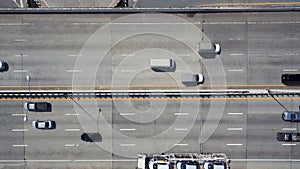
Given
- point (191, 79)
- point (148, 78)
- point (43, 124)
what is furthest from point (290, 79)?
point (43, 124)

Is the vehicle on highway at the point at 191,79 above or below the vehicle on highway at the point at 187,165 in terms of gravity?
above

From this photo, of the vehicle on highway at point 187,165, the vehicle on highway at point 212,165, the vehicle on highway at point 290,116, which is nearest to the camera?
the vehicle on highway at point 187,165

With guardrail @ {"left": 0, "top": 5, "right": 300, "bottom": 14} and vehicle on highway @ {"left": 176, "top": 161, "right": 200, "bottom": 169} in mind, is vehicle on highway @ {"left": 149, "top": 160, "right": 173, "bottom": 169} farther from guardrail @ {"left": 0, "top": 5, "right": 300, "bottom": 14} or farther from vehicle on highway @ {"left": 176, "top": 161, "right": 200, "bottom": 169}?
guardrail @ {"left": 0, "top": 5, "right": 300, "bottom": 14}

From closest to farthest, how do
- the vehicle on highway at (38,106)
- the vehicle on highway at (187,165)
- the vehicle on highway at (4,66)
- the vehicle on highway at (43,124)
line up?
the vehicle on highway at (187,165) → the vehicle on highway at (38,106) → the vehicle on highway at (43,124) → the vehicle on highway at (4,66)

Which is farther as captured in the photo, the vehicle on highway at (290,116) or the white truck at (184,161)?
the vehicle on highway at (290,116)

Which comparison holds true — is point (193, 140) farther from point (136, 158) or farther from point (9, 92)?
point (9, 92)

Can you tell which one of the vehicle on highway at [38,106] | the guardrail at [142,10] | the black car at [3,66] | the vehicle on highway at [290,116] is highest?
the guardrail at [142,10]

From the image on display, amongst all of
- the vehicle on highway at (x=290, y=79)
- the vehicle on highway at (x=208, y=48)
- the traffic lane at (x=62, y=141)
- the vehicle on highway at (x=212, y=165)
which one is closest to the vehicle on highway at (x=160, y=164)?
the vehicle on highway at (x=212, y=165)

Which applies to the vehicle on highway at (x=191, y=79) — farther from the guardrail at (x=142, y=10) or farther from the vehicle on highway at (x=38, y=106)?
the vehicle on highway at (x=38, y=106)
